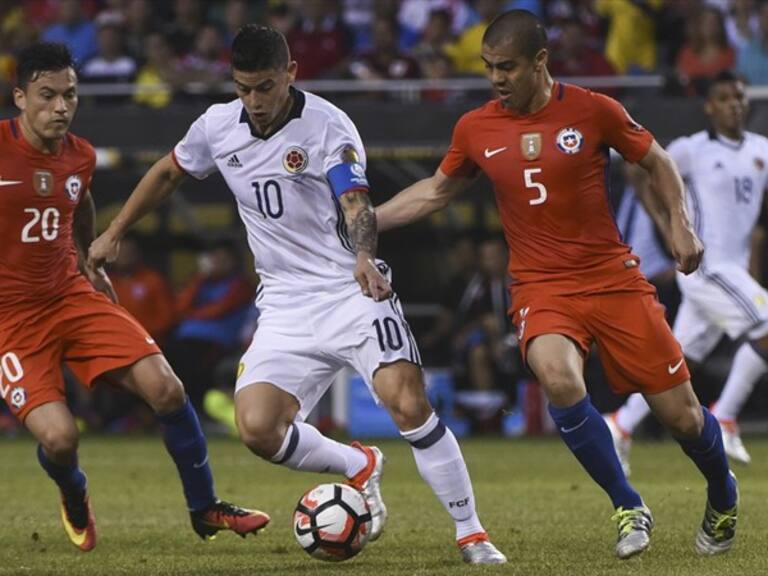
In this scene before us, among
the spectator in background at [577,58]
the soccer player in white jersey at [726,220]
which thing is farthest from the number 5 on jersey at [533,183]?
the spectator in background at [577,58]

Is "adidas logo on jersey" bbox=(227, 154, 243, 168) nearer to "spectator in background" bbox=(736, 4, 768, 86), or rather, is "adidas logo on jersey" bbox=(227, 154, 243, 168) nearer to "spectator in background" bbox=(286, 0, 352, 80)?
"spectator in background" bbox=(286, 0, 352, 80)

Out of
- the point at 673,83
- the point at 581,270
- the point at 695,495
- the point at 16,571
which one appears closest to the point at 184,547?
the point at 16,571

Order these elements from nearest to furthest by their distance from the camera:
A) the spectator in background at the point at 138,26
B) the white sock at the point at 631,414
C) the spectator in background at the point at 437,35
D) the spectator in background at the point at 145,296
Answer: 1. the white sock at the point at 631,414
2. the spectator in background at the point at 437,35
3. the spectator in background at the point at 145,296
4. the spectator in background at the point at 138,26

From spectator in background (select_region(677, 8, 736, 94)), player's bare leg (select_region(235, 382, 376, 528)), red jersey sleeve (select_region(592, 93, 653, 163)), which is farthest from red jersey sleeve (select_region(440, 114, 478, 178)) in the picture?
spectator in background (select_region(677, 8, 736, 94))

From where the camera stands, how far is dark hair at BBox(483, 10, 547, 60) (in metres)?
7.64

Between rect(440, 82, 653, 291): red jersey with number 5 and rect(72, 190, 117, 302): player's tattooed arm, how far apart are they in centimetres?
214

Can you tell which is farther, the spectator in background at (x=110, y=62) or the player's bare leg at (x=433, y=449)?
the spectator in background at (x=110, y=62)

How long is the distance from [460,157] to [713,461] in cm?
178

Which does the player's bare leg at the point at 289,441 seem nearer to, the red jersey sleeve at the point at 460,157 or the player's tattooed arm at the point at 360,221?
the player's tattooed arm at the point at 360,221

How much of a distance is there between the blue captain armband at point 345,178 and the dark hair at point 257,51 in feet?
1.69

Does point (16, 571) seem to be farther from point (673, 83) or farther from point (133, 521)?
point (673, 83)

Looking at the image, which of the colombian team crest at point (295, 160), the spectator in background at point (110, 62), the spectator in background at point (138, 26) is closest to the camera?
the colombian team crest at point (295, 160)

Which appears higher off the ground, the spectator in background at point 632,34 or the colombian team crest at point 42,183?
the colombian team crest at point 42,183

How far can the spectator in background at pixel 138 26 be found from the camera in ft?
62.4
